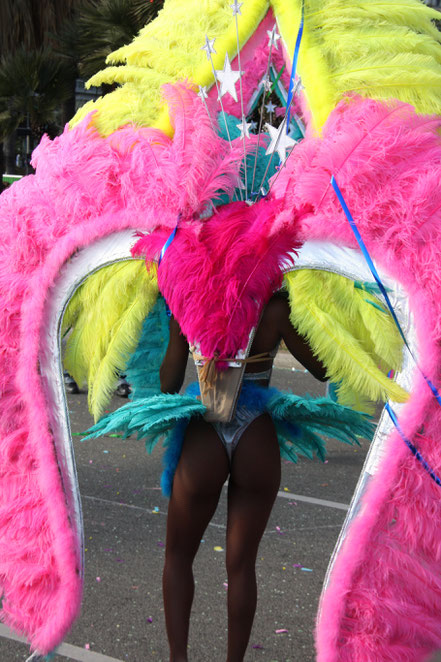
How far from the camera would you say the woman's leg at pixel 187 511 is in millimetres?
2666

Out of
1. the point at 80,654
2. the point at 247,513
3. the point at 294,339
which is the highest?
the point at 294,339

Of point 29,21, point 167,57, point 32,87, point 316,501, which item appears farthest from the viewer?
point 29,21

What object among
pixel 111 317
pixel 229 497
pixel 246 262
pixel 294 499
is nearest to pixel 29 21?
pixel 294 499

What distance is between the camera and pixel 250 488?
267 centimetres

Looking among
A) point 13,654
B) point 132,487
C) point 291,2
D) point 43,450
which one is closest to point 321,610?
point 43,450

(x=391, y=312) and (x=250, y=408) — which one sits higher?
(x=391, y=312)

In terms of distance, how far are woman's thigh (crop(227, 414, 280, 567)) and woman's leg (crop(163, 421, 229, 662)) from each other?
0.21ft

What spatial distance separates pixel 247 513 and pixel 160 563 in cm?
162

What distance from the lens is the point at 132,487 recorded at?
524 cm

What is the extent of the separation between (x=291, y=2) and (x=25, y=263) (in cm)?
127

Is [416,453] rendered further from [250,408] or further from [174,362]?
[174,362]

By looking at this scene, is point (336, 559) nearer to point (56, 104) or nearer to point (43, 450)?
point (43, 450)

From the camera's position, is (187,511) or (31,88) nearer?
(187,511)

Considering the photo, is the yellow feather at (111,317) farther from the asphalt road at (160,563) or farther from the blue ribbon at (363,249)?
the asphalt road at (160,563)
